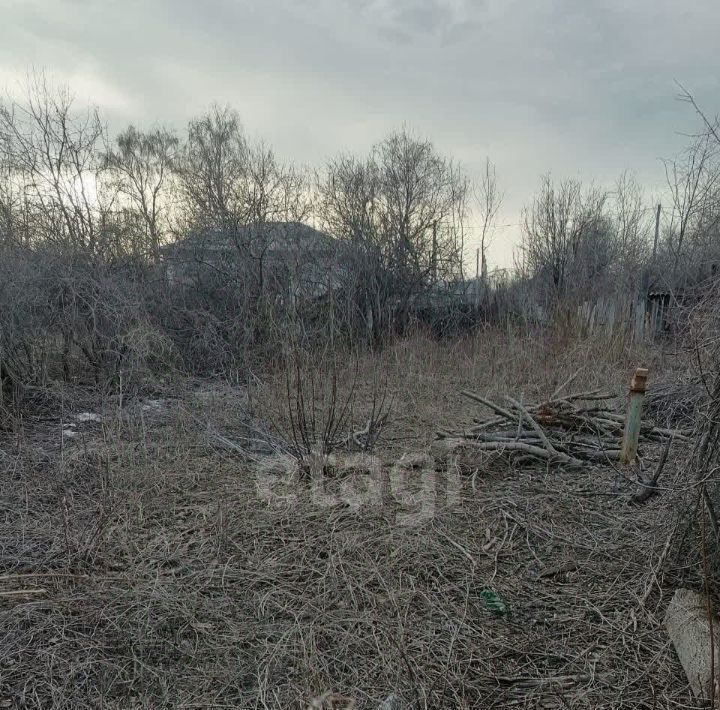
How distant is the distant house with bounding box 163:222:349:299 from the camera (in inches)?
431

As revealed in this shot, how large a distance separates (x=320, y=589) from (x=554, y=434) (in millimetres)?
2806

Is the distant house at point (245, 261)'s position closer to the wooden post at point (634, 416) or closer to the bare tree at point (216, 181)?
the bare tree at point (216, 181)

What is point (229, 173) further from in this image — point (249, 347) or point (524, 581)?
point (524, 581)

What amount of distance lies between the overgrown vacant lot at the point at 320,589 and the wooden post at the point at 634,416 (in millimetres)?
193

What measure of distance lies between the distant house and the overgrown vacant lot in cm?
662

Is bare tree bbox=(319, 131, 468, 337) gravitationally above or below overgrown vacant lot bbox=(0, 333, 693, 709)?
above

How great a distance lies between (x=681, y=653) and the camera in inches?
84.0

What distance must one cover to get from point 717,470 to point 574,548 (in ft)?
3.61

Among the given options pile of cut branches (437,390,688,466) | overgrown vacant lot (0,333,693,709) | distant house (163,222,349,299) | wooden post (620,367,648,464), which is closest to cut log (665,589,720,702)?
overgrown vacant lot (0,333,693,709)

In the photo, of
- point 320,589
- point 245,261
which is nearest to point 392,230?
point 245,261

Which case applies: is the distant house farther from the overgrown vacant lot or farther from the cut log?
the cut log

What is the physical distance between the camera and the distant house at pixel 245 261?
35.9 ft

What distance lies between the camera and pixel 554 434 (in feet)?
15.4

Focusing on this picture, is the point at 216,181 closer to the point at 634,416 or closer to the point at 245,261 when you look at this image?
the point at 245,261
